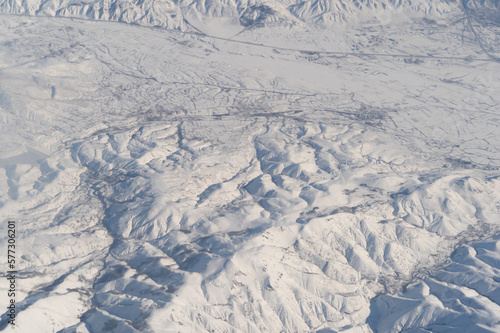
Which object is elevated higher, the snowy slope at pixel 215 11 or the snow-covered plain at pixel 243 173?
the snowy slope at pixel 215 11

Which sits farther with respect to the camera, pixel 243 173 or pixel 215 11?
pixel 215 11

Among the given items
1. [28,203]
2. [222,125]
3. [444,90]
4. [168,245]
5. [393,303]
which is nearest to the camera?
[393,303]

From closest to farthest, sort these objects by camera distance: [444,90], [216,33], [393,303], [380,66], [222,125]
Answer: [393,303]
[222,125]
[444,90]
[380,66]
[216,33]

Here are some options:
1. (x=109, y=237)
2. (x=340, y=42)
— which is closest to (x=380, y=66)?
(x=340, y=42)

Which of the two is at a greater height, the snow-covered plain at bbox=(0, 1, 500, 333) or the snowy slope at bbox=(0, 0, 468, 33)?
the snowy slope at bbox=(0, 0, 468, 33)

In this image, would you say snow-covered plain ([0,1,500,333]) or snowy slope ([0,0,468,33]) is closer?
snow-covered plain ([0,1,500,333])

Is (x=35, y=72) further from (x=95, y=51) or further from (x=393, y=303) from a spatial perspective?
(x=393, y=303)

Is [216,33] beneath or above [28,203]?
above

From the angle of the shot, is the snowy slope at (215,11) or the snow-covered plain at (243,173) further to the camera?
the snowy slope at (215,11)
